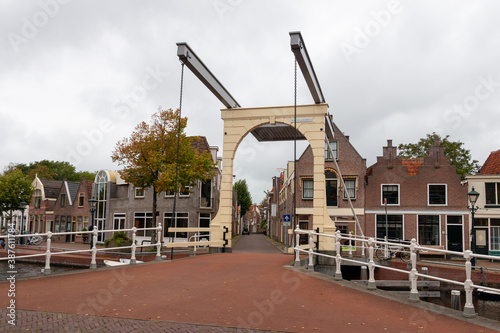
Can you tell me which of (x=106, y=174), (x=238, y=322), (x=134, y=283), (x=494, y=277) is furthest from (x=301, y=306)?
(x=106, y=174)

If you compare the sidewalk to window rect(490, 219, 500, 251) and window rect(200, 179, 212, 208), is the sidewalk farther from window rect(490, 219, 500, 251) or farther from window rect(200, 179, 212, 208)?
window rect(490, 219, 500, 251)

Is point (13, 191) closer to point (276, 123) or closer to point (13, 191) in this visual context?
point (13, 191)

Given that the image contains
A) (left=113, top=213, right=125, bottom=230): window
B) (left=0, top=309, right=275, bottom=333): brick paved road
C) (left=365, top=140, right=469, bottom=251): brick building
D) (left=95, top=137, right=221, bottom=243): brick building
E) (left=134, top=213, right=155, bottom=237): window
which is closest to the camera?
(left=0, top=309, right=275, bottom=333): brick paved road

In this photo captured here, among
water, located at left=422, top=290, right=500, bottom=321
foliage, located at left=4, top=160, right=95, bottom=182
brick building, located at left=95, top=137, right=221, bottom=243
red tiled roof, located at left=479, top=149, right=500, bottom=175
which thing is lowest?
water, located at left=422, top=290, right=500, bottom=321

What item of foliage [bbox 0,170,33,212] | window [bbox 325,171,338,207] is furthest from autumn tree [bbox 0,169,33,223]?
window [bbox 325,171,338,207]

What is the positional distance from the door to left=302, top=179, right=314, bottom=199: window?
902cm

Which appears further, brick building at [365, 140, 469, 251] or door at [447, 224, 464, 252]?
brick building at [365, 140, 469, 251]

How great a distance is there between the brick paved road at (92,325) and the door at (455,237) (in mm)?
24610

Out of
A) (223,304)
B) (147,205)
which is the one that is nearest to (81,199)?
(147,205)

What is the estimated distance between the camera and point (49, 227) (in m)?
42.1

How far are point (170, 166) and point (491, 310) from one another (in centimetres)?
1563

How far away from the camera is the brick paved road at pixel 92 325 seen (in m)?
4.59

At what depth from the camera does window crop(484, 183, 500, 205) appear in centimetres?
2566

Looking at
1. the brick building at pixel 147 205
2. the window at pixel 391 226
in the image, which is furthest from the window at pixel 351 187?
the brick building at pixel 147 205
